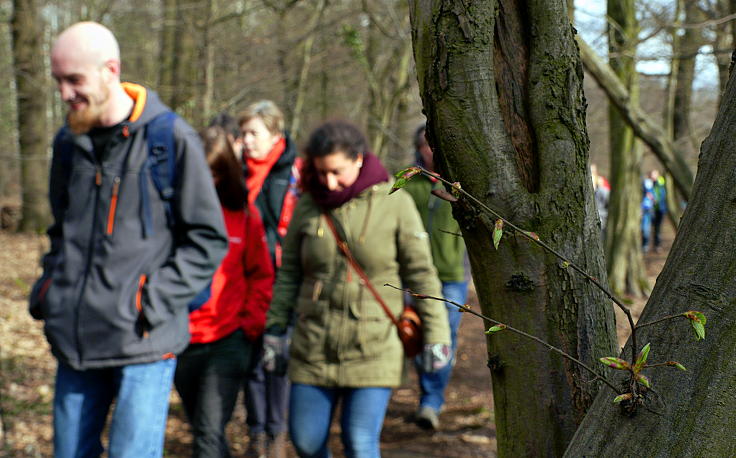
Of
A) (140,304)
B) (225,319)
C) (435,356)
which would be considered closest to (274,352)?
(225,319)

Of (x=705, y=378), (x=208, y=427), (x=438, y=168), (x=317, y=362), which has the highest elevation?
(x=438, y=168)

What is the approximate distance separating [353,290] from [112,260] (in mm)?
1107

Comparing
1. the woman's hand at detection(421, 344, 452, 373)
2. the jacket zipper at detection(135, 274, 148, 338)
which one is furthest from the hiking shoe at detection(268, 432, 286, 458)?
the jacket zipper at detection(135, 274, 148, 338)

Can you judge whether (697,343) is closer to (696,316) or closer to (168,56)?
(696,316)

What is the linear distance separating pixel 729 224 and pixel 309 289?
8.79ft

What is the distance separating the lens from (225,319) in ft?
12.4

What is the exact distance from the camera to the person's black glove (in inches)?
145

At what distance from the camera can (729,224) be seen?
110 cm

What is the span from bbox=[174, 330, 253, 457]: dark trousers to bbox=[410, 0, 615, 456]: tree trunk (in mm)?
2520

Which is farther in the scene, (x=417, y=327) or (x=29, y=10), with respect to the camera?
(x=29, y=10)

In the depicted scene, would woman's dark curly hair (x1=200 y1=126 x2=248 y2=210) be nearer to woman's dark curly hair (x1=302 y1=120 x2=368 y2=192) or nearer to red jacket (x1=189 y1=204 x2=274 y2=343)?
red jacket (x1=189 y1=204 x2=274 y2=343)

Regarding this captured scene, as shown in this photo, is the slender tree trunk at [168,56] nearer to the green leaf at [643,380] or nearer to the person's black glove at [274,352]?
the person's black glove at [274,352]

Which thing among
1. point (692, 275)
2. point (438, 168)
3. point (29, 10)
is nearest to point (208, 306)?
point (438, 168)

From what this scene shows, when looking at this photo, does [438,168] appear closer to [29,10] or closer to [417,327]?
[417,327]
